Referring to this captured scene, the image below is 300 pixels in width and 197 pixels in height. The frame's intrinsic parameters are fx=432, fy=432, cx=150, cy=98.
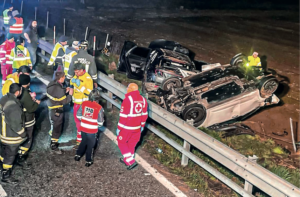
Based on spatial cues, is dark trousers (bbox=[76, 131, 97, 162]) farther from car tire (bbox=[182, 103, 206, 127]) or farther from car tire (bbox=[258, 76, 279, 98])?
car tire (bbox=[258, 76, 279, 98])

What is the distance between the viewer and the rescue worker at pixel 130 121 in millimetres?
7410

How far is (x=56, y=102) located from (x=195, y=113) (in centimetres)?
309

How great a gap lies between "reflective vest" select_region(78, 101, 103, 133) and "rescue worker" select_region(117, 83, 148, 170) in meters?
0.42

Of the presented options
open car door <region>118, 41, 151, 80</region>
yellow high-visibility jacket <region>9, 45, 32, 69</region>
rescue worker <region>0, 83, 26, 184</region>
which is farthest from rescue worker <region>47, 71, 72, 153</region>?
open car door <region>118, 41, 151, 80</region>

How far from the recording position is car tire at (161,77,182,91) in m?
10.3

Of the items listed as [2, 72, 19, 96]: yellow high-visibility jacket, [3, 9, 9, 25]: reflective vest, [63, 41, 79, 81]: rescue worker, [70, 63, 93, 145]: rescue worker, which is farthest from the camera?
[3, 9, 9, 25]: reflective vest

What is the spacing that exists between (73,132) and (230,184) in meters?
3.70

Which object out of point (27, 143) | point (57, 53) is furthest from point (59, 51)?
point (27, 143)

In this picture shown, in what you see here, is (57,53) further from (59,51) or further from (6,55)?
(6,55)

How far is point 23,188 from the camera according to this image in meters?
6.82

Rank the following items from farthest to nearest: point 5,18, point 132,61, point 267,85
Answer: point 5,18 < point 132,61 < point 267,85

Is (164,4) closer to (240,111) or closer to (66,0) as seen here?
(66,0)

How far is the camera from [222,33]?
77.2ft

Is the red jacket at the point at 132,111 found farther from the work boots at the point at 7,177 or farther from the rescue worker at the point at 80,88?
the work boots at the point at 7,177
